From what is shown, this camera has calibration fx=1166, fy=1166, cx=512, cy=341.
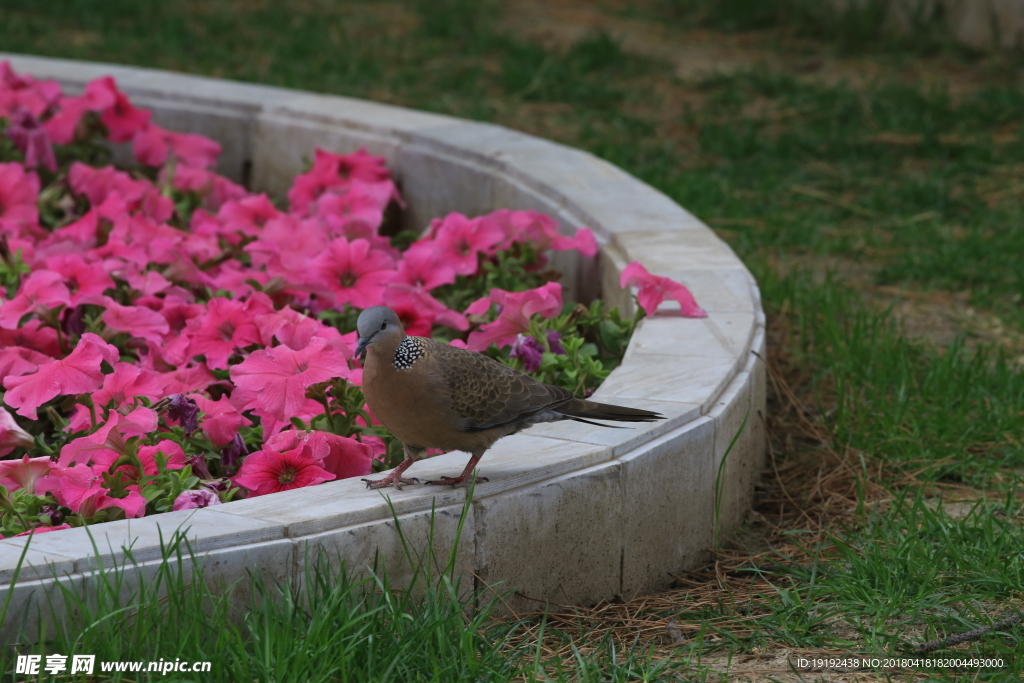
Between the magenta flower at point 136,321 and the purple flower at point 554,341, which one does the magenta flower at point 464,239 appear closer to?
the purple flower at point 554,341

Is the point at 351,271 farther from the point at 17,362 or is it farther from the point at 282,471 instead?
the point at 282,471

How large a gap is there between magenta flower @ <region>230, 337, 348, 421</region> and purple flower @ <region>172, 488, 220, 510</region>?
364 millimetres

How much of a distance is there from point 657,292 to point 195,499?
153 cm

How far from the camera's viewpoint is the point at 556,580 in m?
2.71

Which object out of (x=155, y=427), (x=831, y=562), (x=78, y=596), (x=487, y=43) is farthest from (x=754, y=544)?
(x=487, y=43)

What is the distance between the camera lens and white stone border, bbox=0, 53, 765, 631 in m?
2.26

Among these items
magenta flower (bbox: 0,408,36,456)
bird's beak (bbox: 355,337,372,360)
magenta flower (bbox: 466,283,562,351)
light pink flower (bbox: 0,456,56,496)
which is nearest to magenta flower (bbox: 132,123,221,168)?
magenta flower (bbox: 466,283,562,351)

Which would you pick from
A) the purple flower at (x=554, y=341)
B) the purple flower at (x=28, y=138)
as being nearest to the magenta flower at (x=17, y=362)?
the purple flower at (x=554, y=341)

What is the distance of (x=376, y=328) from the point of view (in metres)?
2.33

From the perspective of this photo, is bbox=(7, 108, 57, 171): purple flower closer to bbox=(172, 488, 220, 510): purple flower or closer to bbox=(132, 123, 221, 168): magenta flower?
bbox=(132, 123, 221, 168): magenta flower

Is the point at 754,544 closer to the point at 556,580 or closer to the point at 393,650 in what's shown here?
the point at 556,580

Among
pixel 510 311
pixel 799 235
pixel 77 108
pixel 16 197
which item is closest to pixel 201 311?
pixel 510 311

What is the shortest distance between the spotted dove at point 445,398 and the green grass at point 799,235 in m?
0.34

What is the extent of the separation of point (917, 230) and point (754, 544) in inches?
116
